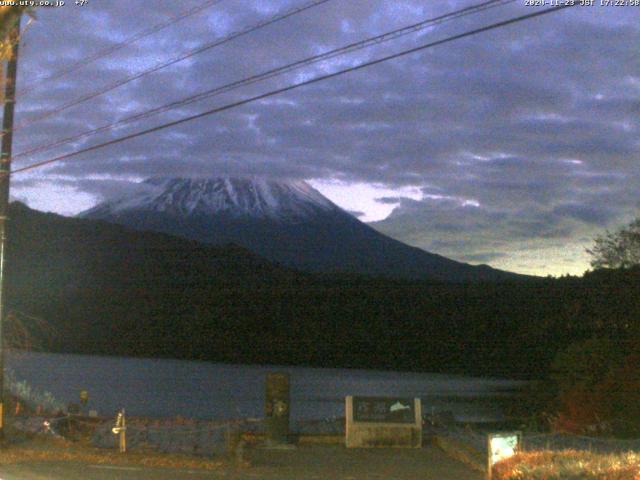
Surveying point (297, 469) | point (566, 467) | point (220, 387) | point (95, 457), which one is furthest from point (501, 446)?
A: point (220, 387)

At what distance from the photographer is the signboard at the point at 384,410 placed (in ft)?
63.6

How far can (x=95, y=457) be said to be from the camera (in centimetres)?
1700

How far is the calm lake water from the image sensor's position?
4281 centimetres

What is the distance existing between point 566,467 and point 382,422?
8306 millimetres

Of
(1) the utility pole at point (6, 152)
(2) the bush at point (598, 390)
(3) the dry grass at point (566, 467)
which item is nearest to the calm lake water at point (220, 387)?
(2) the bush at point (598, 390)

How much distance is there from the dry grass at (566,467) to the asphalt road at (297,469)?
96.6 inches

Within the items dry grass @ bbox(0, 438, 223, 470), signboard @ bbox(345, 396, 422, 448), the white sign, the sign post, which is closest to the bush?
signboard @ bbox(345, 396, 422, 448)

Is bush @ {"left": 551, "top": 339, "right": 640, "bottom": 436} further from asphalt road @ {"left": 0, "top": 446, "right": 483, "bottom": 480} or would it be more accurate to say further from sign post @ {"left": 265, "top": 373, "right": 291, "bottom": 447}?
sign post @ {"left": 265, "top": 373, "right": 291, "bottom": 447}

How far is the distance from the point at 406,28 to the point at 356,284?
88.9 meters

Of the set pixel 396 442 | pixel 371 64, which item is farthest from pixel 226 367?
pixel 371 64

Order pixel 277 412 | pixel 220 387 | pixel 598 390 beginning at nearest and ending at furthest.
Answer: pixel 277 412, pixel 598 390, pixel 220 387

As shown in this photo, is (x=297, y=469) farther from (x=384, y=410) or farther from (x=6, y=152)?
(x=6, y=152)

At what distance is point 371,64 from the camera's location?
12227 mm

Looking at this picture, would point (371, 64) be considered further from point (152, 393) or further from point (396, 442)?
point (152, 393)
